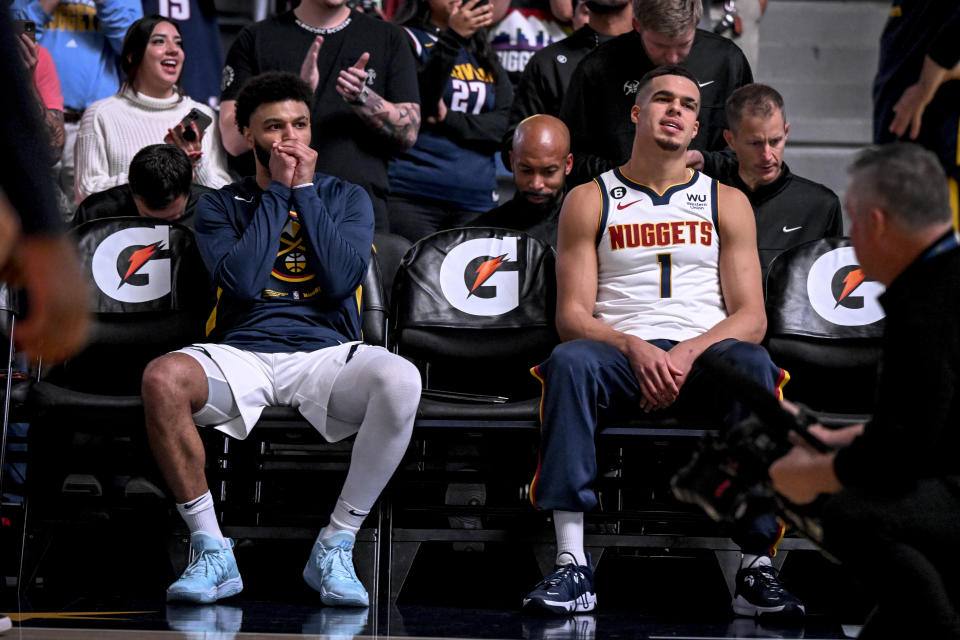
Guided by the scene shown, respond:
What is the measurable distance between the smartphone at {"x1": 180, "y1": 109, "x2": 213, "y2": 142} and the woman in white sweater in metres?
0.02

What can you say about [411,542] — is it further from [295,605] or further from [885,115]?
[885,115]

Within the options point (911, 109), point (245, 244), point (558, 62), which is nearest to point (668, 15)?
point (558, 62)

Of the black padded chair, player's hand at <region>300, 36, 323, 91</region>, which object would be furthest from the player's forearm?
the black padded chair

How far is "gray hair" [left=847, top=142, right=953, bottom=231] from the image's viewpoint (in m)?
2.33

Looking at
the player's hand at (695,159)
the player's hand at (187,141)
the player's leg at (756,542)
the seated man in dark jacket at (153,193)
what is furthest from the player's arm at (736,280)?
the player's hand at (187,141)

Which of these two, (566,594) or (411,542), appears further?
(411,542)

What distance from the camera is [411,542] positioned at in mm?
3902

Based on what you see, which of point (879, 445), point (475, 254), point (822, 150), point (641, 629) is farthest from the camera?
point (822, 150)

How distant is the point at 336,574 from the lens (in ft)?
12.0

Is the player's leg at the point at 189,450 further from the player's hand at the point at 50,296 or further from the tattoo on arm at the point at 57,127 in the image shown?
the player's hand at the point at 50,296

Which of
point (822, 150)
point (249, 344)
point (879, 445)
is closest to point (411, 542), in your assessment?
point (249, 344)

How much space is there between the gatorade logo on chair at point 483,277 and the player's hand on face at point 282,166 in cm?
68

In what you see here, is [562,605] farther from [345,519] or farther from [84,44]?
[84,44]

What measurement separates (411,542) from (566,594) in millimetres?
600
